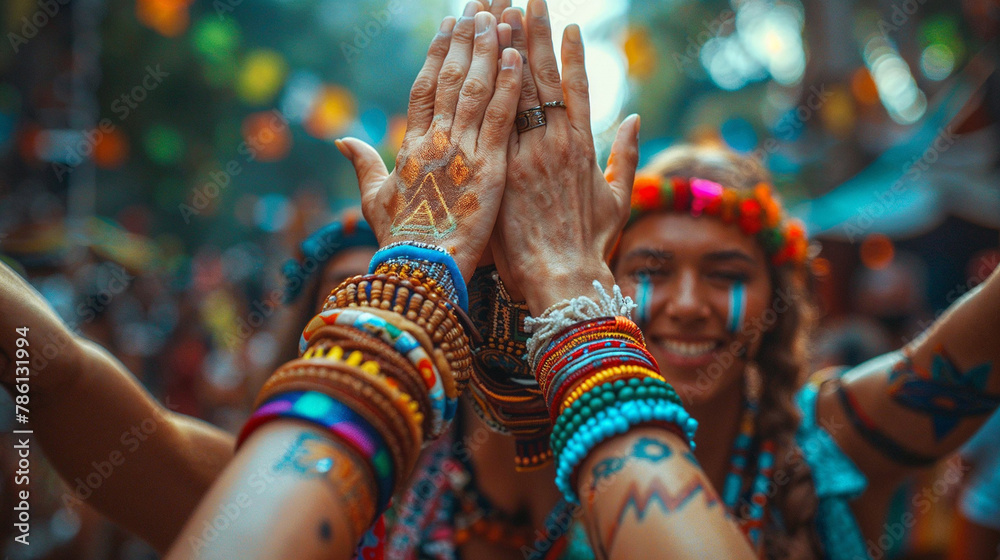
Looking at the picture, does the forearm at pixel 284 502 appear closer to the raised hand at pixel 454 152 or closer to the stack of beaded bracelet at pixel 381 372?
the stack of beaded bracelet at pixel 381 372

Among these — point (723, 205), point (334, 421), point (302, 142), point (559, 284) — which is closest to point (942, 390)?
point (723, 205)

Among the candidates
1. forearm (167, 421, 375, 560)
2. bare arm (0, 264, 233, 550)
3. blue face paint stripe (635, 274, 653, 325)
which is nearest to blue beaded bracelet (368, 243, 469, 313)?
forearm (167, 421, 375, 560)

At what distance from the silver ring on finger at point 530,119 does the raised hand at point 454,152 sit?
0.20 ft

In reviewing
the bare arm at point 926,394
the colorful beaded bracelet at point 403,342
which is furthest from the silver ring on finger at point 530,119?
the bare arm at point 926,394

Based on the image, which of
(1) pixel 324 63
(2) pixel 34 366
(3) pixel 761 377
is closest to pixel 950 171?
(3) pixel 761 377

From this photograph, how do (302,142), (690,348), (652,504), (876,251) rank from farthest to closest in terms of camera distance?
1. (302,142)
2. (876,251)
3. (690,348)
4. (652,504)

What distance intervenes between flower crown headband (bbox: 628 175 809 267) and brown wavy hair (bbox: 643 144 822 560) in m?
0.06

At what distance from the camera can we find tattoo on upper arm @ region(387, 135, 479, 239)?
146 centimetres

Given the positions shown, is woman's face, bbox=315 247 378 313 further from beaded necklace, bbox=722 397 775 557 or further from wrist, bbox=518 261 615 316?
beaded necklace, bbox=722 397 775 557

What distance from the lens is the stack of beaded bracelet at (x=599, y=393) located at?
116 cm

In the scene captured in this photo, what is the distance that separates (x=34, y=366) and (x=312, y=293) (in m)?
1.37

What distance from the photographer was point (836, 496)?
88.4 inches

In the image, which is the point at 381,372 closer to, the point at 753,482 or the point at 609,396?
the point at 609,396

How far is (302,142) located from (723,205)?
20435mm
